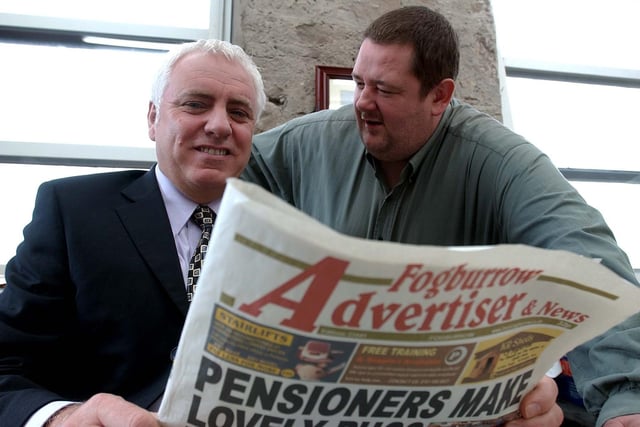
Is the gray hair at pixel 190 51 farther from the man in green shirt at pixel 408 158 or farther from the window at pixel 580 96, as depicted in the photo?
the window at pixel 580 96

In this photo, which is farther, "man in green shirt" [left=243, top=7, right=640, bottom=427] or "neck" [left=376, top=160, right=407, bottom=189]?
"neck" [left=376, top=160, right=407, bottom=189]

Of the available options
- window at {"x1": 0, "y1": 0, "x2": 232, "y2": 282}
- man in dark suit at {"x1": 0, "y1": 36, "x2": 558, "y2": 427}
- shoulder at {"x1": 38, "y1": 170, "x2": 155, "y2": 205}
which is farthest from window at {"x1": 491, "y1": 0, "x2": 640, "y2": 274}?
shoulder at {"x1": 38, "y1": 170, "x2": 155, "y2": 205}

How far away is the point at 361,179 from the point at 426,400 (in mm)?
976

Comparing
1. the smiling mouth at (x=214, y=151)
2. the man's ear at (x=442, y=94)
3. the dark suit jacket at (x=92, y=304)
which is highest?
the man's ear at (x=442, y=94)

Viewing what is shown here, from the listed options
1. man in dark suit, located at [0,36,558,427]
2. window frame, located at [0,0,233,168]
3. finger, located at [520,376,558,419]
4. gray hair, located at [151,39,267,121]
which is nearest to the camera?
finger, located at [520,376,558,419]

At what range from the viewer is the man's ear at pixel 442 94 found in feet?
5.16

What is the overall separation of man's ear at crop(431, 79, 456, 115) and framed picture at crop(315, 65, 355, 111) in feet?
1.63

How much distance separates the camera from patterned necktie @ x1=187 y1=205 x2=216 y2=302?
1068 millimetres

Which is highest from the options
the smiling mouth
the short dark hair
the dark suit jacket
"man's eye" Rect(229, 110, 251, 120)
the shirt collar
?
the short dark hair

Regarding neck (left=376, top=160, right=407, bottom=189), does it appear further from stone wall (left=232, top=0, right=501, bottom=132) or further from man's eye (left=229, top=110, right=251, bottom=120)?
stone wall (left=232, top=0, right=501, bottom=132)

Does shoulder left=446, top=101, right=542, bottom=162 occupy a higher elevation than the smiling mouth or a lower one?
higher

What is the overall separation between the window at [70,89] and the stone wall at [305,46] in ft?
0.58

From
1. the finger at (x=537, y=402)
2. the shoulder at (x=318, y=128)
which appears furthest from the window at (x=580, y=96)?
the finger at (x=537, y=402)

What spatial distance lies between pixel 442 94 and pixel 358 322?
3.88ft
